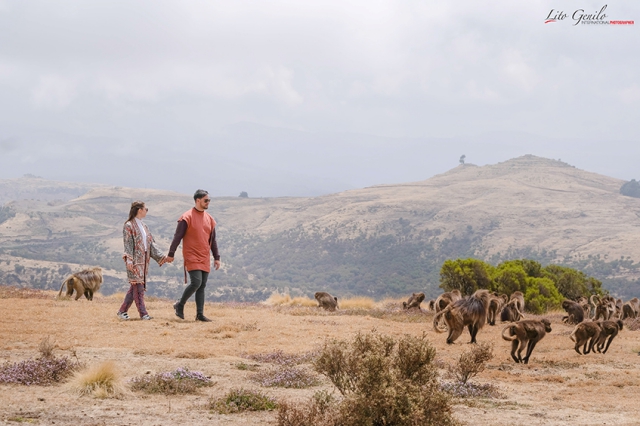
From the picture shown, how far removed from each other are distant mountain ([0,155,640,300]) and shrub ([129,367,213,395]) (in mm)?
60814

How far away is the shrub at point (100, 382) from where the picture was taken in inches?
268

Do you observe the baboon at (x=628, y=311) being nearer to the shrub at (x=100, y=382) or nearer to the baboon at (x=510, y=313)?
the baboon at (x=510, y=313)

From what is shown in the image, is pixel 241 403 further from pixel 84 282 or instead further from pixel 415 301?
pixel 415 301

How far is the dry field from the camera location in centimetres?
639

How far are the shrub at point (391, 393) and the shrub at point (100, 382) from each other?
2.24 meters

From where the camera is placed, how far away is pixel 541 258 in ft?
284

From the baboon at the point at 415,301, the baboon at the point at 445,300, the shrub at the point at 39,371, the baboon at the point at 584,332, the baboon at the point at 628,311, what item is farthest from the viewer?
the baboon at the point at 628,311

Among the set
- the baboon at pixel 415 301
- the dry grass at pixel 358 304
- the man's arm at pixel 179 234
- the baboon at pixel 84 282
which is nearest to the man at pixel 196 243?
the man's arm at pixel 179 234

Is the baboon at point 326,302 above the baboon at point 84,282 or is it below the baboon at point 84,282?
below

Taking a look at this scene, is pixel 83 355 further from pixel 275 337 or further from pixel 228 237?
pixel 228 237

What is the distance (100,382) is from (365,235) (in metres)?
103

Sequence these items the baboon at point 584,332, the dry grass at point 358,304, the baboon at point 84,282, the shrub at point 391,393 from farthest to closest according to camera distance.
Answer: the dry grass at point 358,304
the baboon at point 84,282
the baboon at point 584,332
the shrub at point 391,393

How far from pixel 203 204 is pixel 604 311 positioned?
1151 cm

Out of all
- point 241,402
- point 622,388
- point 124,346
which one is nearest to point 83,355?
point 124,346
